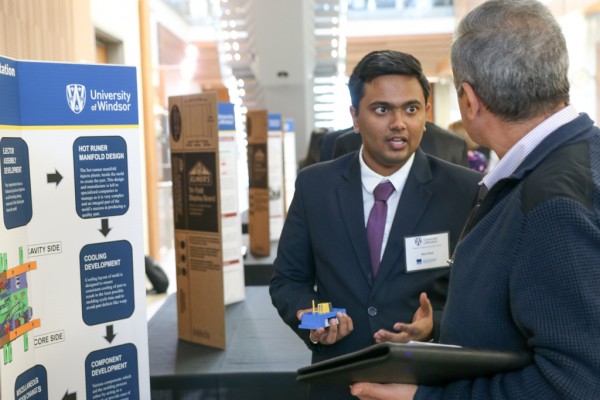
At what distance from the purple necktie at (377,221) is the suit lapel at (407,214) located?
54 millimetres

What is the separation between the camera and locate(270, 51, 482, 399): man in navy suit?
1928 mm

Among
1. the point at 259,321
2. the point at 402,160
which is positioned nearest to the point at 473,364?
the point at 402,160

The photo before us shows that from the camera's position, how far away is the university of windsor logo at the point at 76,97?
2.08 meters

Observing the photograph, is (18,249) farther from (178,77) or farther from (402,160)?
(178,77)

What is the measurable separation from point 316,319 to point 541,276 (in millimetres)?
773

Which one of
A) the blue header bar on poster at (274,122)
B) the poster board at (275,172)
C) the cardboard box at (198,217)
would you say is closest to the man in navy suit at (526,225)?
the cardboard box at (198,217)

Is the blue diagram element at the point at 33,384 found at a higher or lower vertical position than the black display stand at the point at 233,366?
higher

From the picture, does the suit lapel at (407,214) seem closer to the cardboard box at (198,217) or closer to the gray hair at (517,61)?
the gray hair at (517,61)

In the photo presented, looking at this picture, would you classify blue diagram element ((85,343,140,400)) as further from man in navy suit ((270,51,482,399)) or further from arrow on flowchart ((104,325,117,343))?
man in navy suit ((270,51,482,399))

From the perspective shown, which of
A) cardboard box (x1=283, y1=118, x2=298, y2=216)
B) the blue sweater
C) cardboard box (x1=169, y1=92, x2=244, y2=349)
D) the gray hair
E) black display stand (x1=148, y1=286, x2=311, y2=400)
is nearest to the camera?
the blue sweater

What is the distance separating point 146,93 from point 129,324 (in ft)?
20.7

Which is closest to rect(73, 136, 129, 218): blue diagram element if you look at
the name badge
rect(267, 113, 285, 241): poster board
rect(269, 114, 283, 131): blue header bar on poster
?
the name badge

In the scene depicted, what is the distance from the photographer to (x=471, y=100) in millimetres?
1249

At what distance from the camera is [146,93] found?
822 cm
